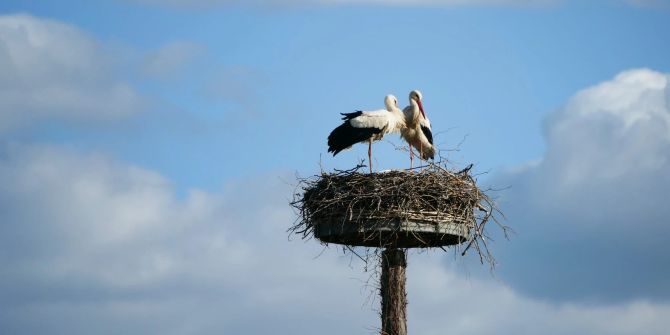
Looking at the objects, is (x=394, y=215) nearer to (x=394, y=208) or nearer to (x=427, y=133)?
(x=394, y=208)

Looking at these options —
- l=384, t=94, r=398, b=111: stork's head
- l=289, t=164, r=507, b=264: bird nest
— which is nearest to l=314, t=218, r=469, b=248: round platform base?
l=289, t=164, r=507, b=264: bird nest

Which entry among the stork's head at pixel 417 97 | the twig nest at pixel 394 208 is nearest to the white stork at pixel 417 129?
the stork's head at pixel 417 97

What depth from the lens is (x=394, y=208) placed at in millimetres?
14289

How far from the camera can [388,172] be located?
1491 cm

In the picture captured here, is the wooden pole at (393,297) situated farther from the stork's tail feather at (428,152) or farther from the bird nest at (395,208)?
the stork's tail feather at (428,152)

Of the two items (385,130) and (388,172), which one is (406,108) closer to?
(385,130)

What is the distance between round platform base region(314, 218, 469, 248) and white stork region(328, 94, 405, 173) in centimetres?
256

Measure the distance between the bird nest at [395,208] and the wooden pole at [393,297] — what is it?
1.15 feet

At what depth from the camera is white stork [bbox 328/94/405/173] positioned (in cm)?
1739

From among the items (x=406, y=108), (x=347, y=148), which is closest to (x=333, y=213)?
(x=347, y=148)

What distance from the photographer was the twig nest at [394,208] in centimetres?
1429

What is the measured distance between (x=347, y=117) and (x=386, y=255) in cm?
336

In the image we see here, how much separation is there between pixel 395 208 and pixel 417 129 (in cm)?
403

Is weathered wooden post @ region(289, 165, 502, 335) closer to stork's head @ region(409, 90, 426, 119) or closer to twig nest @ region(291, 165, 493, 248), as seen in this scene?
twig nest @ region(291, 165, 493, 248)
